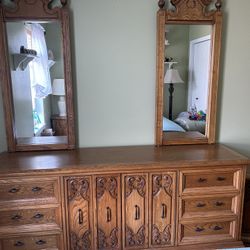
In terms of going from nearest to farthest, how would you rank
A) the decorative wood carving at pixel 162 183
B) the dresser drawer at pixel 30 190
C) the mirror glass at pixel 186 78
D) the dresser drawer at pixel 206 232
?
the dresser drawer at pixel 30 190 < the decorative wood carving at pixel 162 183 < the dresser drawer at pixel 206 232 < the mirror glass at pixel 186 78

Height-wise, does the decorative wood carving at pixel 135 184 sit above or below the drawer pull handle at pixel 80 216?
above

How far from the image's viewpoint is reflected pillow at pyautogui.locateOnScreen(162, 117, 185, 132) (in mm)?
2010

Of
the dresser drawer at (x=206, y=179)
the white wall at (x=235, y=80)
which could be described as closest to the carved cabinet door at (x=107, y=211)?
the dresser drawer at (x=206, y=179)

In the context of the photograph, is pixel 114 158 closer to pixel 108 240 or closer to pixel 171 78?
pixel 108 240

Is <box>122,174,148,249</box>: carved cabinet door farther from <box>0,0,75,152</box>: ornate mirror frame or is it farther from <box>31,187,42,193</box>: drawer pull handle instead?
<box>0,0,75,152</box>: ornate mirror frame

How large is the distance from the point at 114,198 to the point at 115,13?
4.42ft

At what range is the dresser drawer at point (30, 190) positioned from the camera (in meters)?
1.58

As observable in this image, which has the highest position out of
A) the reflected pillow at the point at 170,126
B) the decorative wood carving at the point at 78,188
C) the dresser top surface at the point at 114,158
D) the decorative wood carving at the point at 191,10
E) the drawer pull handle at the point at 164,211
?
the decorative wood carving at the point at 191,10

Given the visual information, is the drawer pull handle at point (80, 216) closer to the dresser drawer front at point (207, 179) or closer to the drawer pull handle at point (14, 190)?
the drawer pull handle at point (14, 190)

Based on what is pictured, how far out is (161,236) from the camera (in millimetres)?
1779

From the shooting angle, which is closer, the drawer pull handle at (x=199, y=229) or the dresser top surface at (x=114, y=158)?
the dresser top surface at (x=114, y=158)

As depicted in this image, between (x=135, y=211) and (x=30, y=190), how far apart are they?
719 mm

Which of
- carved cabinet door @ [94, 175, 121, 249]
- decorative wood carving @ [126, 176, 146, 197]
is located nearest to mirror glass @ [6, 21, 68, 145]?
carved cabinet door @ [94, 175, 121, 249]

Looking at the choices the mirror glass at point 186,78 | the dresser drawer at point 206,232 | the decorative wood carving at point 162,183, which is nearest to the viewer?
the decorative wood carving at point 162,183
